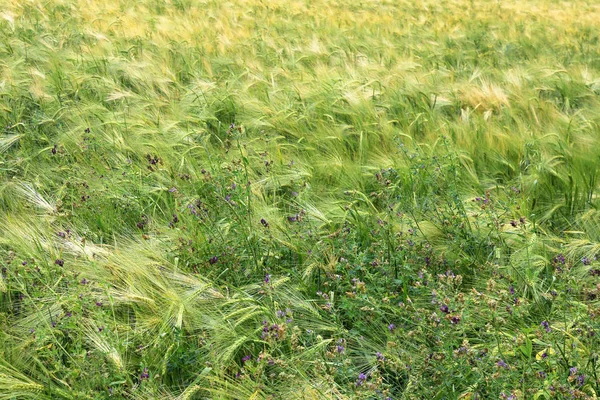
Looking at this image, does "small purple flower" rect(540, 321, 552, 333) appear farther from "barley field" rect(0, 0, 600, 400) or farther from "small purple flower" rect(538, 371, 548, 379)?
"small purple flower" rect(538, 371, 548, 379)

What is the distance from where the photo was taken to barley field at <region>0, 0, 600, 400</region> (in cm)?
177

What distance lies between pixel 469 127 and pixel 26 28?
15.2 ft

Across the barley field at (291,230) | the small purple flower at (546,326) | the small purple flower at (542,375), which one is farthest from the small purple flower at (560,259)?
the small purple flower at (542,375)

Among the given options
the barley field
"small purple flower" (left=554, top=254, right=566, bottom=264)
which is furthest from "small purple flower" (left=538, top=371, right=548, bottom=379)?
"small purple flower" (left=554, top=254, right=566, bottom=264)

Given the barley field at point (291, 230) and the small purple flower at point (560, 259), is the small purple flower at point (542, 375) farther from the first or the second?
the small purple flower at point (560, 259)

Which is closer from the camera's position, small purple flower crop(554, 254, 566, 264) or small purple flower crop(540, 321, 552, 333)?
small purple flower crop(540, 321, 552, 333)

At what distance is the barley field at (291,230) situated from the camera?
Answer: 1.77 meters

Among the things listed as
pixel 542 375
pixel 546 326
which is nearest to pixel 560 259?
pixel 546 326

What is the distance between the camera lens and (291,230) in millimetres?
2525

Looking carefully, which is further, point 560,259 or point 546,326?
point 560,259

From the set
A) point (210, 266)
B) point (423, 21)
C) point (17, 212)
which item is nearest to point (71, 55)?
point (17, 212)

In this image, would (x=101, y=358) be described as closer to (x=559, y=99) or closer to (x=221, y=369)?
(x=221, y=369)

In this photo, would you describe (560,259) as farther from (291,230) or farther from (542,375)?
(291,230)

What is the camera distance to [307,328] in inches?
79.0
